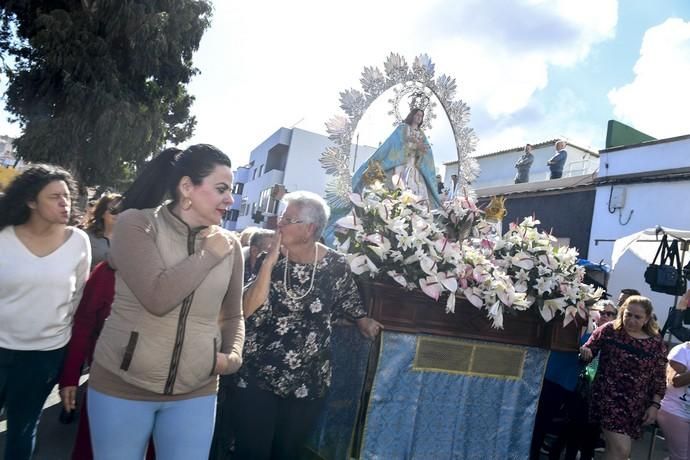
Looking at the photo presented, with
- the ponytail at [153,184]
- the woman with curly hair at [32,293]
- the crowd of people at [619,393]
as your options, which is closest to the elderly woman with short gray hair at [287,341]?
the ponytail at [153,184]

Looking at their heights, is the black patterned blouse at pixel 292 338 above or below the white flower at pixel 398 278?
below

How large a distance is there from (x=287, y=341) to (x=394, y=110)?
121 inches

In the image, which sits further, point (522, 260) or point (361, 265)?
point (522, 260)

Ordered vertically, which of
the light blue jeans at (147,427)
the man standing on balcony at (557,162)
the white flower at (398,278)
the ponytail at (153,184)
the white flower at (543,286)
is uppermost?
the man standing on balcony at (557,162)

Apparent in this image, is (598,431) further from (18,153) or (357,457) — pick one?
(18,153)

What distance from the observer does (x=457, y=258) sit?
315 cm

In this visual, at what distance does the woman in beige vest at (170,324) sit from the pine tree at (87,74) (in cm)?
1264

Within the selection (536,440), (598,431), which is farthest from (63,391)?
(598,431)

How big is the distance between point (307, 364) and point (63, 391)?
1121mm

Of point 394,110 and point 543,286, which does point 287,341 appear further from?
point 394,110

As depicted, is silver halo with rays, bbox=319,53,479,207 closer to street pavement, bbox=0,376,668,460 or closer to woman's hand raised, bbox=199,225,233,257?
woman's hand raised, bbox=199,225,233,257

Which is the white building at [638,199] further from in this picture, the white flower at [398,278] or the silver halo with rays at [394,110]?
the white flower at [398,278]

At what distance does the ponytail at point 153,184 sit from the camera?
2.22 meters

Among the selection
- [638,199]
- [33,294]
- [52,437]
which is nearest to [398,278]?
[33,294]
